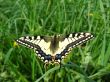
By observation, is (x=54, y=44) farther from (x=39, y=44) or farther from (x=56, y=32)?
(x=56, y=32)

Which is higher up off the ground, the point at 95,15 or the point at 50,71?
the point at 95,15

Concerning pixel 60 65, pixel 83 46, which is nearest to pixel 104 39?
pixel 83 46

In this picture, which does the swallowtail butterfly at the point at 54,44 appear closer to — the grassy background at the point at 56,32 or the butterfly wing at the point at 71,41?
the butterfly wing at the point at 71,41

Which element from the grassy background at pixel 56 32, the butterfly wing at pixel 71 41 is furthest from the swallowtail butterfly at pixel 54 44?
the grassy background at pixel 56 32

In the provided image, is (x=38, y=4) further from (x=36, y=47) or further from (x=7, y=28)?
(x=36, y=47)

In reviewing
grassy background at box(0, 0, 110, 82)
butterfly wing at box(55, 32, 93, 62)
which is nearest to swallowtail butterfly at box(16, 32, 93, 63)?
butterfly wing at box(55, 32, 93, 62)

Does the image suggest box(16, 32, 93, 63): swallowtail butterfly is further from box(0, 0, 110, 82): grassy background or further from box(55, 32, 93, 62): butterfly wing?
box(0, 0, 110, 82): grassy background

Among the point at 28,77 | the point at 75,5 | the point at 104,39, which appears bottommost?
the point at 28,77
